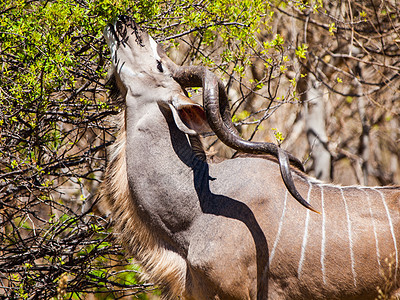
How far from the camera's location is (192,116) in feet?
11.0

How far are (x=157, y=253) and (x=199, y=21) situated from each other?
1631 millimetres

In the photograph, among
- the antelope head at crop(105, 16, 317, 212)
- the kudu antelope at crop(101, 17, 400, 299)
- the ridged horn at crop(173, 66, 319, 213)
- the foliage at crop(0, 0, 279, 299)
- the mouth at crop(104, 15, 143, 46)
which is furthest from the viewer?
the mouth at crop(104, 15, 143, 46)

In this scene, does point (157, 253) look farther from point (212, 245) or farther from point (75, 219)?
point (75, 219)

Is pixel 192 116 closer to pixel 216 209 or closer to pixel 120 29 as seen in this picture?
pixel 216 209

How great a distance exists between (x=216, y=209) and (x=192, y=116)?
23.1 inches

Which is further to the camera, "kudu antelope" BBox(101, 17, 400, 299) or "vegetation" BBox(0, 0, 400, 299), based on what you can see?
"vegetation" BBox(0, 0, 400, 299)

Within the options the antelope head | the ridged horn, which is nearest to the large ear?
the antelope head

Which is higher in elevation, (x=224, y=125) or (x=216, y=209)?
(x=224, y=125)

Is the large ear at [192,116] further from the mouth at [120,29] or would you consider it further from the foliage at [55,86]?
the foliage at [55,86]

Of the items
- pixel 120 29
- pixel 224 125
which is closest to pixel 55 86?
pixel 120 29

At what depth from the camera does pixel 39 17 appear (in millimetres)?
3564

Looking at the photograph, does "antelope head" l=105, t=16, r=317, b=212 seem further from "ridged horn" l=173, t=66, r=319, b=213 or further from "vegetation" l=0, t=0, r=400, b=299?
"vegetation" l=0, t=0, r=400, b=299

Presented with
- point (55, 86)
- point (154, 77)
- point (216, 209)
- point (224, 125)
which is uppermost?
point (55, 86)

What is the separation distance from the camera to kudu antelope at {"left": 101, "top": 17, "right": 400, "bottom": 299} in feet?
9.84
